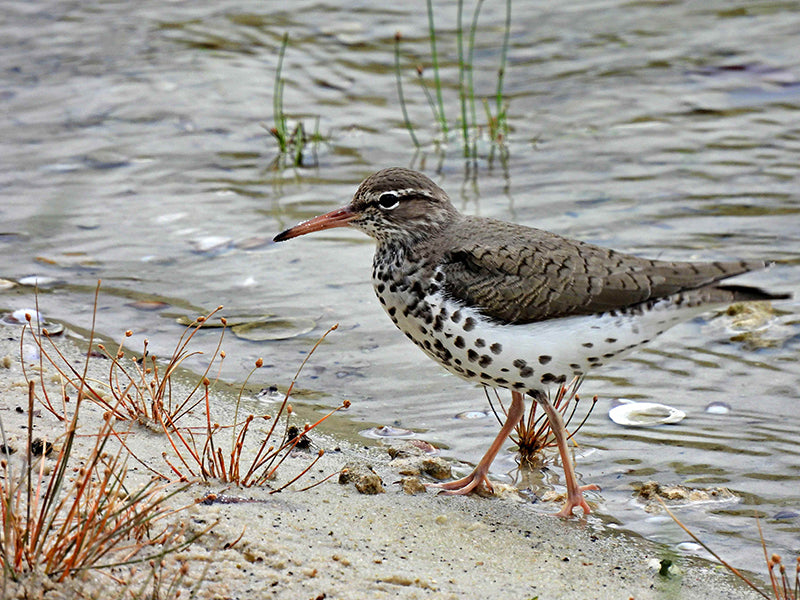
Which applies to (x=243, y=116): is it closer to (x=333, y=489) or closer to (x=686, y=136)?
(x=686, y=136)

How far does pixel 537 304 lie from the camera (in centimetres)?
594

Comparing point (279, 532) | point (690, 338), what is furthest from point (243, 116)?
point (279, 532)

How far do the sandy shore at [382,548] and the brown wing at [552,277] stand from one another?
118 centimetres

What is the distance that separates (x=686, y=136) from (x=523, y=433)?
588cm

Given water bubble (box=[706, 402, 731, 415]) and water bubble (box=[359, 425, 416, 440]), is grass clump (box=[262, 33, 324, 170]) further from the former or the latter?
water bubble (box=[706, 402, 731, 415])

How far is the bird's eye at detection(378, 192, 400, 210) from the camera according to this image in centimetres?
662

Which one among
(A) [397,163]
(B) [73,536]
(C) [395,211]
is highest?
(C) [395,211]

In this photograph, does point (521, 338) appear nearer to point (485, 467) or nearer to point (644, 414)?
point (485, 467)

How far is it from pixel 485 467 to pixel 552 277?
1.20 meters

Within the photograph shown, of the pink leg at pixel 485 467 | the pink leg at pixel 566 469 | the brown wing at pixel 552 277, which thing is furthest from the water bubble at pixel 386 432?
the brown wing at pixel 552 277

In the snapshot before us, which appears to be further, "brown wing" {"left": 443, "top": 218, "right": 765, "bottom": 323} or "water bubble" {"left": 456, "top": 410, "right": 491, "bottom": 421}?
"water bubble" {"left": 456, "top": 410, "right": 491, "bottom": 421}

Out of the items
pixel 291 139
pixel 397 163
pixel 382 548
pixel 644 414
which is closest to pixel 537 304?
pixel 644 414

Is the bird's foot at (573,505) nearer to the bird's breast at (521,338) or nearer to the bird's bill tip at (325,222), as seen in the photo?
the bird's breast at (521,338)

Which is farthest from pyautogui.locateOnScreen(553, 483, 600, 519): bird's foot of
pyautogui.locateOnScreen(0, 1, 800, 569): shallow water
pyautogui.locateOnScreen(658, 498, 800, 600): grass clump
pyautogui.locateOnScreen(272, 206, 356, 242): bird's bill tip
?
pyautogui.locateOnScreen(272, 206, 356, 242): bird's bill tip
